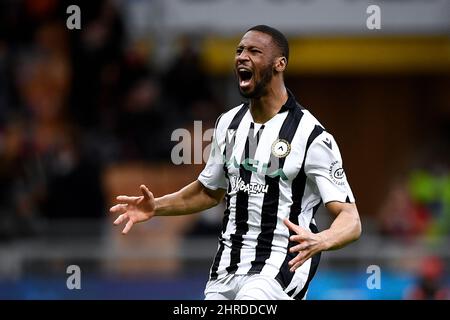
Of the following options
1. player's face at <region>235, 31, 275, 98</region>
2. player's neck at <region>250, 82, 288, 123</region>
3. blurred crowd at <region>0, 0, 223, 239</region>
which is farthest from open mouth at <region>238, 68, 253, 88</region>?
blurred crowd at <region>0, 0, 223, 239</region>

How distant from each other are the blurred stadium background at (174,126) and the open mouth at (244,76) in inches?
196

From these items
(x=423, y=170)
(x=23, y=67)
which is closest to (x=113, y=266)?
(x=23, y=67)

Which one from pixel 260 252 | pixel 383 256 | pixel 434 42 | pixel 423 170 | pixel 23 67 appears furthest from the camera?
pixel 434 42

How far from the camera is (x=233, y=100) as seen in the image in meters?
17.0

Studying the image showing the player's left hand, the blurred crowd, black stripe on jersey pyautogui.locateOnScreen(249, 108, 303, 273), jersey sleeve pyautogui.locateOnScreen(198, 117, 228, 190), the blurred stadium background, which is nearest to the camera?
the player's left hand

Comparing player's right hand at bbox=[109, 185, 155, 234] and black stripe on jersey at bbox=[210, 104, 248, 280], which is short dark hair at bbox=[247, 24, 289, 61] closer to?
black stripe on jersey at bbox=[210, 104, 248, 280]

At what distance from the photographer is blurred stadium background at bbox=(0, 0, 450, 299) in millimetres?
13281

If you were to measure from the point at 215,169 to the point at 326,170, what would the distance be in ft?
2.78

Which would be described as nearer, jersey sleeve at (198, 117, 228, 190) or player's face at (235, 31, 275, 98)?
player's face at (235, 31, 275, 98)

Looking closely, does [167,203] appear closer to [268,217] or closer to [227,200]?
[227,200]

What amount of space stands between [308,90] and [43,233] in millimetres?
7676

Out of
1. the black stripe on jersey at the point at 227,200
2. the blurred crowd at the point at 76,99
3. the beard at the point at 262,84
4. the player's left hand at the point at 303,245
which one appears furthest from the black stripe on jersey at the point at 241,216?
the blurred crowd at the point at 76,99

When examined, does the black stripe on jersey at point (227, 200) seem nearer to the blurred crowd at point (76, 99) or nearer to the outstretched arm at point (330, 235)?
the outstretched arm at point (330, 235)
